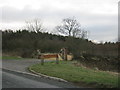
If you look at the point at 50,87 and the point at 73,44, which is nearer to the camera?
the point at 50,87

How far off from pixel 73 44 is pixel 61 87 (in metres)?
37.9

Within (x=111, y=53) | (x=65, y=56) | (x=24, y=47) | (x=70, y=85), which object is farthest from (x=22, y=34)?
(x=70, y=85)

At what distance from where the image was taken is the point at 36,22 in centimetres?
7319

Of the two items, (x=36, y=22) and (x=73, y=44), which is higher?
(x=36, y=22)

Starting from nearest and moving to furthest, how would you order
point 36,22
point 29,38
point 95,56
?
Result: point 95,56 → point 29,38 → point 36,22

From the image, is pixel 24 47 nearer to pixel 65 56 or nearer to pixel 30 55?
pixel 30 55

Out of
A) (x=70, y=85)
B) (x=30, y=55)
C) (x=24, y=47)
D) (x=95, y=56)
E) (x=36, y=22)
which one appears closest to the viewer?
(x=70, y=85)

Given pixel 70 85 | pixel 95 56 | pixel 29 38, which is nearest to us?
pixel 70 85

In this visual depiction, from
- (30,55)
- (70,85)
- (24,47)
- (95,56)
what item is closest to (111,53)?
(95,56)

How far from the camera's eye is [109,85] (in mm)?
10266

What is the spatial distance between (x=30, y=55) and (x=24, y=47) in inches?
155

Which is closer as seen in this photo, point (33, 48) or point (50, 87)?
point (50, 87)

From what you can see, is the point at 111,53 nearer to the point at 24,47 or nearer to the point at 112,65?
the point at 112,65

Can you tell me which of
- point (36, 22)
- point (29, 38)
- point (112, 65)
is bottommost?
point (112, 65)
